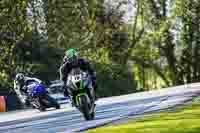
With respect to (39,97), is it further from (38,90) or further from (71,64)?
(71,64)

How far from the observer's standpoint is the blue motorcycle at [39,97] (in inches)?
1064

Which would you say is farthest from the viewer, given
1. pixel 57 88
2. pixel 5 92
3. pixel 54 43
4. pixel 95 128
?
Answer: pixel 54 43

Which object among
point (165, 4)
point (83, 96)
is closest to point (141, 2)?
point (165, 4)

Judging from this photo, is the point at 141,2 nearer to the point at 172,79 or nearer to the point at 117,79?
the point at 172,79

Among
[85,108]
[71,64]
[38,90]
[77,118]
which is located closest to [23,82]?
[38,90]

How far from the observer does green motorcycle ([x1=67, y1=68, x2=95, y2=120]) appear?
16.5 metres

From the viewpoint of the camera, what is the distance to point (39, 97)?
27.3 meters

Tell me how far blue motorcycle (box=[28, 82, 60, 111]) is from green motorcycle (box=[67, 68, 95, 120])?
33.2 feet

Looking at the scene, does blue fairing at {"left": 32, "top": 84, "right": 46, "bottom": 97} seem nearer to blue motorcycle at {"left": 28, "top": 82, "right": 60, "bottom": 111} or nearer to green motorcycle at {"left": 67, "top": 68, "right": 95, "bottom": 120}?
blue motorcycle at {"left": 28, "top": 82, "right": 60, "bottom": 111}

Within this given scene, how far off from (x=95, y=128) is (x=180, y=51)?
51955mm

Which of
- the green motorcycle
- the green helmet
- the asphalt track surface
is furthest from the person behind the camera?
the green motorcycle

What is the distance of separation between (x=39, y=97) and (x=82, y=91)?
10.8 metres

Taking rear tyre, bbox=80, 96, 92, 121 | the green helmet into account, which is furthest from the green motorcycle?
the green helmet

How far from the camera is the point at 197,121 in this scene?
39.1ft
